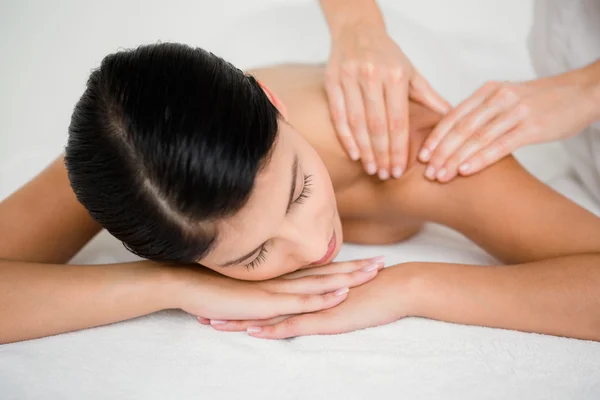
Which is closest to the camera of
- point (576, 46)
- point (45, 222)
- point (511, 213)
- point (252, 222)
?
point (252, 222)

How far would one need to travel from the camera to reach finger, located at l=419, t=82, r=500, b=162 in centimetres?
112

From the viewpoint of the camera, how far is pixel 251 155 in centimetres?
85

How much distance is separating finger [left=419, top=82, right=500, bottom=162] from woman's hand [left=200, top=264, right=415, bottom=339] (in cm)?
24

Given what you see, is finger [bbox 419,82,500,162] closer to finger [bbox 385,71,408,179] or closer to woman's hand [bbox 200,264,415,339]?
finger [bbox 385,71,408,179]

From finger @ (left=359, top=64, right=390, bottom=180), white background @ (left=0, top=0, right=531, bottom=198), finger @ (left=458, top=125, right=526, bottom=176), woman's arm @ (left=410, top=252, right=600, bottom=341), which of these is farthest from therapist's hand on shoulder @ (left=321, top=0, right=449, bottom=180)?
white background @ (left=0, top=0, right=531, bottom=198)

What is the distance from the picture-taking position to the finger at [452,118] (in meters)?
1.12

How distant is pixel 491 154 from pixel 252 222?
48cm

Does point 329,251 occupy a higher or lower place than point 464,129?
lower

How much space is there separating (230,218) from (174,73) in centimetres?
22

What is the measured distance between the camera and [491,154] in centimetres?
110

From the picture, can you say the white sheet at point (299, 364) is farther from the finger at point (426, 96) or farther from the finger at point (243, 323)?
the finger at point (426, 96)

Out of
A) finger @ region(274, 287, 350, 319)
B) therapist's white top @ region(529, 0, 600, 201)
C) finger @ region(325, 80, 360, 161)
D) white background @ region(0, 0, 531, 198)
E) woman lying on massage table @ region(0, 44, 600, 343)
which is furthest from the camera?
white background @ region(0, 0, 531, 198)

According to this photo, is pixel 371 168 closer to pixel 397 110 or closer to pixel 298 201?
pixel 397 110

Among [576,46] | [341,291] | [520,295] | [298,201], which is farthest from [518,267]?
[576,46]
